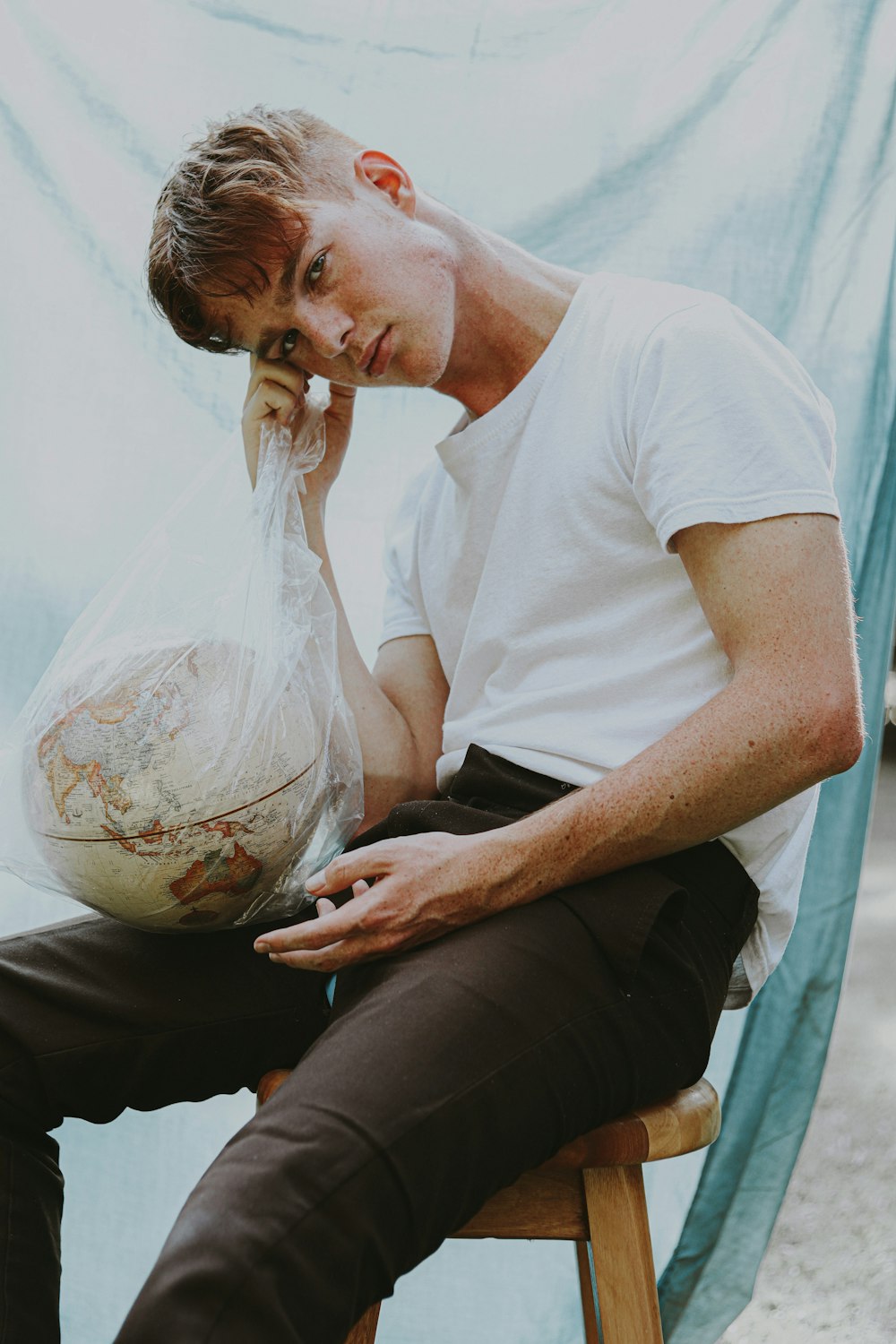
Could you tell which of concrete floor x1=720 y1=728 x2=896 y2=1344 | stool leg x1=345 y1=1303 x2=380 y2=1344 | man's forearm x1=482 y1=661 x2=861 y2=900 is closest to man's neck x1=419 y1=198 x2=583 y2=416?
man's forearm x1=482 y1=661 x2=861 y2=900

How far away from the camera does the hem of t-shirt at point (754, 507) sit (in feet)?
3.13

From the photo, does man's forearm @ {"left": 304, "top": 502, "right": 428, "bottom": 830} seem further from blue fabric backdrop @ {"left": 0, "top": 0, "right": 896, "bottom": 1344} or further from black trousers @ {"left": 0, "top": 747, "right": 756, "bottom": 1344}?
blue fabric backdrop @ {"left": 0, "top": 0, "right": 896, "bottom": 1344}

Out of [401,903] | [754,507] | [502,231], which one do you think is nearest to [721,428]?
[754,507]

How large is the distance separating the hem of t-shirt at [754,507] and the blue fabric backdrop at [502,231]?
0.62m

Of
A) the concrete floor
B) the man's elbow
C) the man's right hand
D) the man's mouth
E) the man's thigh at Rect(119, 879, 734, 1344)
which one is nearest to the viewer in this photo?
the man's thigh at Rect(119, 879, 734, 1344)

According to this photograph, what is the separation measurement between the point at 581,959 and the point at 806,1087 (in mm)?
807

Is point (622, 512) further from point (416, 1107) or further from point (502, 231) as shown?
point (502, 231)

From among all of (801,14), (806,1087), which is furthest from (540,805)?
(801,14)

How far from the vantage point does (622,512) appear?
110 centimetres

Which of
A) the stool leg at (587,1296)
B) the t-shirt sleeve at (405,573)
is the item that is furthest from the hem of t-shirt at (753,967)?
the t-shirt sleeve at (405,573)

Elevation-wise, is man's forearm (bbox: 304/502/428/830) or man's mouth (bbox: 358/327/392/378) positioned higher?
man's mouth (bbox: 358/327/392/378)

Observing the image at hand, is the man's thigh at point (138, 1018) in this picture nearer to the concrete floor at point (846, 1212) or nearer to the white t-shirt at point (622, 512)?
the white t-shirt at point (622, 512)

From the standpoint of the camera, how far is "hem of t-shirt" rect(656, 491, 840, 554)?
37.5 inches

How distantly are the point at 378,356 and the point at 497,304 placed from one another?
137 mm
